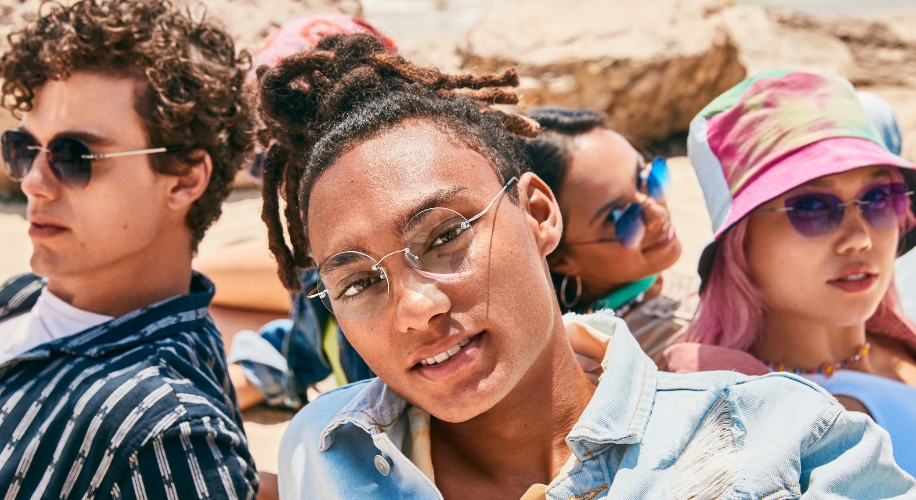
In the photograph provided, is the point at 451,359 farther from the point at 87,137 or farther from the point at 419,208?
the point at 87,137

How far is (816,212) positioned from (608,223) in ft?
2.74

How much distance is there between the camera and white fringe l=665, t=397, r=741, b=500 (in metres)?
1.60

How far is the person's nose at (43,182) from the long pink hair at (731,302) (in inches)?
84.7

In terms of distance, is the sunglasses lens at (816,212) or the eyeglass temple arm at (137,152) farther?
the eyeglass temple arm at (137,152)

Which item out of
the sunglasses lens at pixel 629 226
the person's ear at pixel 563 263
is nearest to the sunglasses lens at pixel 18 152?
the person's ear at pixel 563 263

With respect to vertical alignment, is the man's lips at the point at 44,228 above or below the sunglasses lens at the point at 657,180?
above

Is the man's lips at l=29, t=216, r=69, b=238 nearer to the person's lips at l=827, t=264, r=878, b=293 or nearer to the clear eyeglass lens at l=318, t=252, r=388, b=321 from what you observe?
the clear eyeglass lens at l=318, t=252, r=388, b=321

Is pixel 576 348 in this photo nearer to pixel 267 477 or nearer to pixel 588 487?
pixel 588 487

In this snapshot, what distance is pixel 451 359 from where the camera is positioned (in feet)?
5.70

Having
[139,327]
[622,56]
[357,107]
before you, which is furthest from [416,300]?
[622,56]

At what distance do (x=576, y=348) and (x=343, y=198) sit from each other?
2.46 ft

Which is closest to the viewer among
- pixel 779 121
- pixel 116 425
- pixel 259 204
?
pixel 116 425

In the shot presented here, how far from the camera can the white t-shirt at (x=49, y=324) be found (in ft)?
8.88

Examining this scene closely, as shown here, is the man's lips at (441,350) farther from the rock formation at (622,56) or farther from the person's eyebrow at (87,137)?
the rock formation at (622,56)
